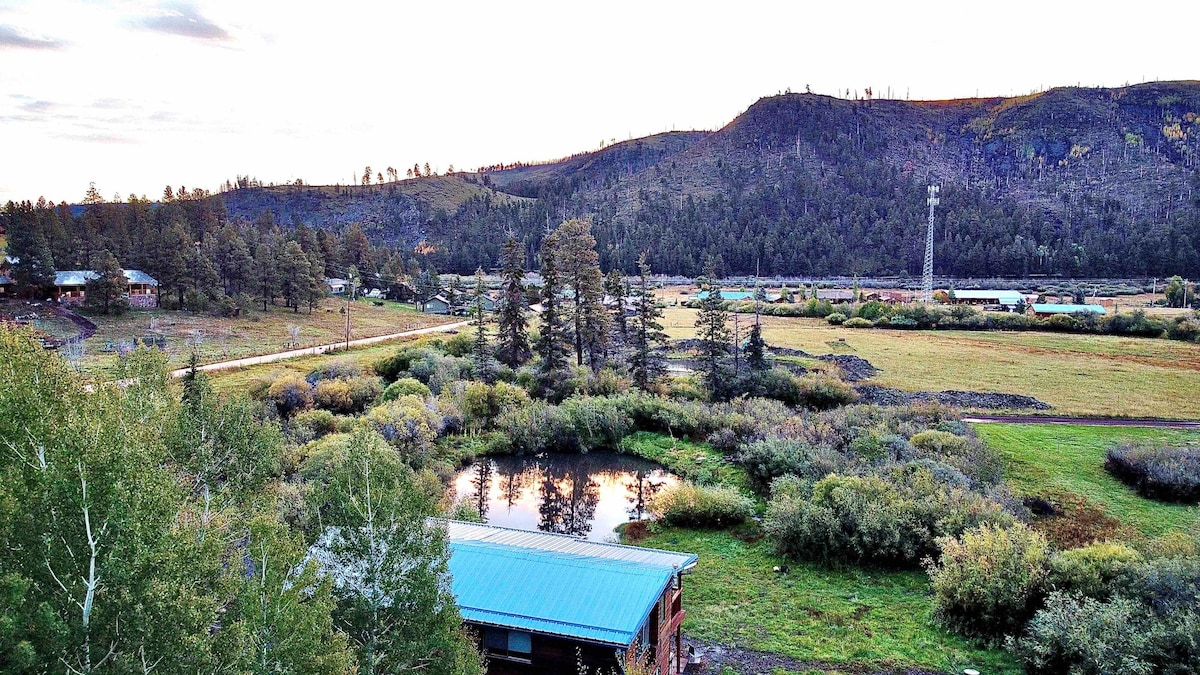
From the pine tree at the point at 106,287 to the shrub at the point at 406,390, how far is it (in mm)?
34476

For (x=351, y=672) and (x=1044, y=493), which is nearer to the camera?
(x=351, y=672)

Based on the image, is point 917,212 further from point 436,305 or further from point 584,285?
point 584,285

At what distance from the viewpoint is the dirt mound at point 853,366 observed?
1927 inches

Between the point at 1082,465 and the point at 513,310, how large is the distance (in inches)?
1226

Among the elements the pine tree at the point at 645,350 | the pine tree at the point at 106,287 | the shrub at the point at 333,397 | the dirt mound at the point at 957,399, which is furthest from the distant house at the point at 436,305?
the dirt mound at the point at 957,399

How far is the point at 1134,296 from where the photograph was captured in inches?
3962

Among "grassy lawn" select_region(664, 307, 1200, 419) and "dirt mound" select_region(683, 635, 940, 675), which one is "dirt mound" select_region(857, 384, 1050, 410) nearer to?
"grassy lawn" select_region(664, 307, 1200, 419)

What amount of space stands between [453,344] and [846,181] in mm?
153625

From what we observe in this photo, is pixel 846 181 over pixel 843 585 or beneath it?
over

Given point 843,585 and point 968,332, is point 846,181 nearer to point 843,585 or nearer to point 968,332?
point 968,332

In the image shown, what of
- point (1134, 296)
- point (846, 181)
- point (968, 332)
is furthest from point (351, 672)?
point (846, 181)

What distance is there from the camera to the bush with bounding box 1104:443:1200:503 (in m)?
26.6

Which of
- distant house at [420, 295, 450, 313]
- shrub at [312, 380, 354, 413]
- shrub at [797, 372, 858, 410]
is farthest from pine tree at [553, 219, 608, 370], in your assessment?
distant house at [420, 295, 450, 313]

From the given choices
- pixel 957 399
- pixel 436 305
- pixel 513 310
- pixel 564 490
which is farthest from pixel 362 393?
pixel 436 305
